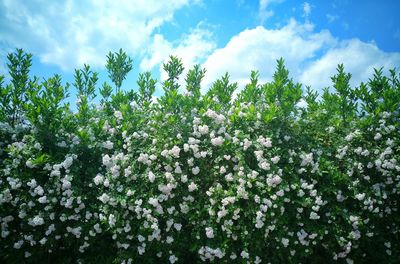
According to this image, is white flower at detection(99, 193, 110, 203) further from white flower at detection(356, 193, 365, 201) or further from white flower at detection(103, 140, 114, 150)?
white flower at detection(356, 193, 365, 201)

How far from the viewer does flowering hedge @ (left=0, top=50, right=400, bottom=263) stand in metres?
4.33

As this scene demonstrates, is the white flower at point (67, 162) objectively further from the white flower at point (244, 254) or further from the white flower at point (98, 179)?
the white flower at point (244, 254)

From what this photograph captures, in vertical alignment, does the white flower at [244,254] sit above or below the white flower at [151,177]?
below

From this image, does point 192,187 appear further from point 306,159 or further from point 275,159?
point 306,159

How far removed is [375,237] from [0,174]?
682cm

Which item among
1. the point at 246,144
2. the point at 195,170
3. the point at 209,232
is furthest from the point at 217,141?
the point at 209,232

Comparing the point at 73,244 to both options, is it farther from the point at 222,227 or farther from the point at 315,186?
the point at 315,186

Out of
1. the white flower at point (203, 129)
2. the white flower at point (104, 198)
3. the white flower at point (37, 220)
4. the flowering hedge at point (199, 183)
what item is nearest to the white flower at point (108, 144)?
the flowering hedge at point (199, 183)

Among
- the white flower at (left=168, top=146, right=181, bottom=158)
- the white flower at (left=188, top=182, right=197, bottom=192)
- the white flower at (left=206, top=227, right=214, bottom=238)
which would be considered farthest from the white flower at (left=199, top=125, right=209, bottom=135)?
the white flower at (left=206, top=227, right=214, bottom=238)

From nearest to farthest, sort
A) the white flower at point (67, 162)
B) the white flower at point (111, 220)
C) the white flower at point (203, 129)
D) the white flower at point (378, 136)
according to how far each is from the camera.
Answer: the white flower at point (111, 220)
the white flower at point (67, 162)
the white flower at point (203, 129)
the white flower at point (378, 136)

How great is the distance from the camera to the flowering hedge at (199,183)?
4.33 meters

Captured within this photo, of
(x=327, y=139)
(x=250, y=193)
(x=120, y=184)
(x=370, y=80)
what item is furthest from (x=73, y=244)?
(x=370, y=80)

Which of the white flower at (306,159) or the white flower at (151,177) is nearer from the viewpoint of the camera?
the white flower at (151,177)

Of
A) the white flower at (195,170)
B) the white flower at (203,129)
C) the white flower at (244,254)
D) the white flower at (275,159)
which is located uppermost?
the white flower at (203,129)
